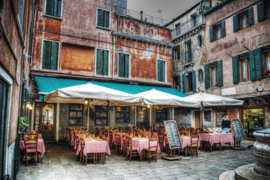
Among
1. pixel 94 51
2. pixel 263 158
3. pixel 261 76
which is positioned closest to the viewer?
pixel 263 158

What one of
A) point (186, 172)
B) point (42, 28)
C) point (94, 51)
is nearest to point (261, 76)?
point (186, 172)

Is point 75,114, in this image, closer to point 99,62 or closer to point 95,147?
point 99,62

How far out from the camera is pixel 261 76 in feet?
38.0

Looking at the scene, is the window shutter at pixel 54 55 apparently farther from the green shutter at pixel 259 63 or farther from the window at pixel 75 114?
the green shutter at pixel 259 63

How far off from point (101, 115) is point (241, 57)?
10.0 meters

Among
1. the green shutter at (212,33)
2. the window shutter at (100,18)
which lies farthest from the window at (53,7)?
the green shutter at (212,33)

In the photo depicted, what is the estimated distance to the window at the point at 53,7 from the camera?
12258 millimetres

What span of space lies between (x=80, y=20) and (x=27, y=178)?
1054 centimetres

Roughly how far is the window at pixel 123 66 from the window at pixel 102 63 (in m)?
0.96

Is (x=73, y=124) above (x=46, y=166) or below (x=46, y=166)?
above

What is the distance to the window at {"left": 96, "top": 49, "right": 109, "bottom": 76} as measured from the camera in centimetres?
1347

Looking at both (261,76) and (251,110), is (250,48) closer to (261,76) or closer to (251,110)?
(261,76)

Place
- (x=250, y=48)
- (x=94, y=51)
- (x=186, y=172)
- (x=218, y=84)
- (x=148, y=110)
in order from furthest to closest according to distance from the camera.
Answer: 1. (x=148, y=110)
2. (x=218, y=84)
3. (x=94, y=51)
4. (x=250, y=48)
5. (x=186, y=172)

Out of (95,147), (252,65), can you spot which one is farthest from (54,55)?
(252,65)
